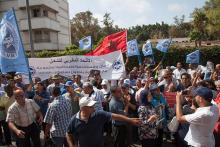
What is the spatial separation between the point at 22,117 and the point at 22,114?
2.3 inches

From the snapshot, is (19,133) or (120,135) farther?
(120,135)

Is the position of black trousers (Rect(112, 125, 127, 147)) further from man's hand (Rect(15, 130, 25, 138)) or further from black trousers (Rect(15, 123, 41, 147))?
man's hand (Rect(15, 130, 25, 138))

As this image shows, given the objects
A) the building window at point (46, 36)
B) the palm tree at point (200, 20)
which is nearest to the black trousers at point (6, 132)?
the building window at point (46, 36)

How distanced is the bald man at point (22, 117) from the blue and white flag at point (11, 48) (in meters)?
1.34

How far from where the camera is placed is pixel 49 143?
8.70 meters

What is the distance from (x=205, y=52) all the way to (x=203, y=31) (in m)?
33.2

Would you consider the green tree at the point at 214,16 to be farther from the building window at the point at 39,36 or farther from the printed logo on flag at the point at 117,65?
the printed logo on flag at the point at 117,65

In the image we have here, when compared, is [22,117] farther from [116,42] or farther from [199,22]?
[199,22]

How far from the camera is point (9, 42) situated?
8547 mm

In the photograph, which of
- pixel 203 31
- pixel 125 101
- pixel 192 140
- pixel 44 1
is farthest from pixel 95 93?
pixel 203 31

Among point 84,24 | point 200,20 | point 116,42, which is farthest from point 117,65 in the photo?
point 84,24

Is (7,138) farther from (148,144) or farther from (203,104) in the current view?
(203,104)

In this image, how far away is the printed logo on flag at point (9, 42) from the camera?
844 centimetres

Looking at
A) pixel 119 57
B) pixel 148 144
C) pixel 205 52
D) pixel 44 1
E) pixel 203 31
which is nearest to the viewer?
pixel 148 144
